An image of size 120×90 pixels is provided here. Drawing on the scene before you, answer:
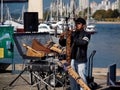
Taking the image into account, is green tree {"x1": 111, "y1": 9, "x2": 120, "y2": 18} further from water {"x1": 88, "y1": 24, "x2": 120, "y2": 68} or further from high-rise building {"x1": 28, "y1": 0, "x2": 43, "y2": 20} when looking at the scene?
water {"x1": 88, "y1": 24, "x2": 120, "y2": 68}

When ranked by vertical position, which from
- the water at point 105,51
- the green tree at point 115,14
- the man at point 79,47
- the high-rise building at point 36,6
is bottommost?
the water at point 105,51

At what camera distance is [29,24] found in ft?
49.3

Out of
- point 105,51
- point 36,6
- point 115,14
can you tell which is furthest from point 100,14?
point 105,51

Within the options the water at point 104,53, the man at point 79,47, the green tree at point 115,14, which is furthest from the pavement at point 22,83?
the green tree at point 115,14

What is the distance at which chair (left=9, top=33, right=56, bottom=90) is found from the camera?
9.73m

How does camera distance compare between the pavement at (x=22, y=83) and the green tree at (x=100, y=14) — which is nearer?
the pavement at (x=22, y=83)

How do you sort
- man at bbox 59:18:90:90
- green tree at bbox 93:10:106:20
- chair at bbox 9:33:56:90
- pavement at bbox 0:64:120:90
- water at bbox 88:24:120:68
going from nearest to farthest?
1. man at bbox 59:18:90:90
2. chair at bbox 9:33:56:90
3. pavement at bbox 0:64:120:90
4. water at bbox 88:24:120:68
5. green tree at bbox 93:10:106:20

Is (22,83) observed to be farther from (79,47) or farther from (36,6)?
(36,6)

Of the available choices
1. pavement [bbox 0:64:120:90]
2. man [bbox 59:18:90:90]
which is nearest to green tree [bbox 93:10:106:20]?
pavement [bbox 0:64:120:90]

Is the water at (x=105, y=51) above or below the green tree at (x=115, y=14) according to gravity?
below

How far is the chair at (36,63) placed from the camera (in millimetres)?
9727

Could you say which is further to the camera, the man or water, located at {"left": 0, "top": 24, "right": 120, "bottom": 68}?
water, located at {"left": 0, "top": 24, "right": 120, "bottom": 68}

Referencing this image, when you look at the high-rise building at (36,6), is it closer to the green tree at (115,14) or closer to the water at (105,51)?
the water at (105,51)

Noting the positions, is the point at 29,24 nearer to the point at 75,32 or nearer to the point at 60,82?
the point at 60,82
